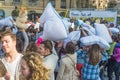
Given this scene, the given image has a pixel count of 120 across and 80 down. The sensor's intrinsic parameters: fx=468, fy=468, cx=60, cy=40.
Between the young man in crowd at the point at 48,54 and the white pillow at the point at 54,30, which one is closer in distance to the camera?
the young man in crowd at the point at 48,54

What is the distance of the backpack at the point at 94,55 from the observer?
755 centimetres

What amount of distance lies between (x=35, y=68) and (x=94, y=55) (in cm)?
340

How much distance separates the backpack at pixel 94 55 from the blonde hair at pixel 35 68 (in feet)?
10.7

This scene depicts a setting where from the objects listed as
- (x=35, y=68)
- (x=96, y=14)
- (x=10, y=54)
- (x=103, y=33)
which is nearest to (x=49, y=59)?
(x=10, y=54)

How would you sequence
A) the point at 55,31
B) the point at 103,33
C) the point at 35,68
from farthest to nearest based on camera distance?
the point at 103,33
the point at 55,31
the point at 35,68

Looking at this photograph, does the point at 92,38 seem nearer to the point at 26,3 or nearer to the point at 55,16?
the point at 55,16

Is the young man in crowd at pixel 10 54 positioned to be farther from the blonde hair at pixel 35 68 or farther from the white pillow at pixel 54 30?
the white pillow at pixel 54 30

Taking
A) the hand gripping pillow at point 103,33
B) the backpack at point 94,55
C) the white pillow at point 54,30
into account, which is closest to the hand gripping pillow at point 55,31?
the white pillow at point 54,30

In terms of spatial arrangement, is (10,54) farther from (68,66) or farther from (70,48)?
(70,48)

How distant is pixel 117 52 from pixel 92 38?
326 centimetres

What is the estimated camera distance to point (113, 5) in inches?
2958

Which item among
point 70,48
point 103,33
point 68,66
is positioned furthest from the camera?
point 103,33

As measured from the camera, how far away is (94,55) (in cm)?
756

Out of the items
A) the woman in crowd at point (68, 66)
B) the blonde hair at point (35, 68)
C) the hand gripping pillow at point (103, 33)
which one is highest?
the blonde hair at point (35, 68)
